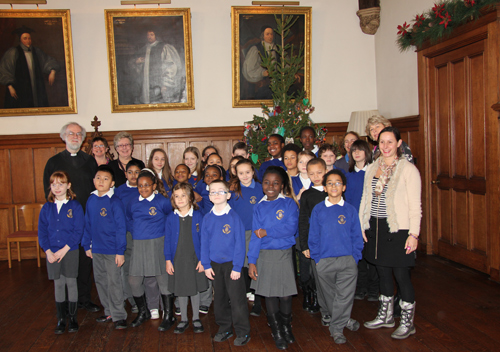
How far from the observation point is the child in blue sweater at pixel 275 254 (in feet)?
10.2

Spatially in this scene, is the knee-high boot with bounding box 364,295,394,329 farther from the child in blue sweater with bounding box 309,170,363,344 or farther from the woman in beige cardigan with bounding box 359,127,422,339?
the child in blue sweater with bounding box 309,170,363,344

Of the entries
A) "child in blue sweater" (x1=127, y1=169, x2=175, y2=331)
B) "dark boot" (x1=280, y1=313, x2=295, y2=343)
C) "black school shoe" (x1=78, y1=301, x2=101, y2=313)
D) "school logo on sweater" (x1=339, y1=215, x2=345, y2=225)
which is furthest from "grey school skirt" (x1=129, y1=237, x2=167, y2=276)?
"school logo on sweater" (x1=339, y1=215, x2=345, y2=225)

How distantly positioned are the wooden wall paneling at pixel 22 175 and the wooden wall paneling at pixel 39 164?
0.15 ft

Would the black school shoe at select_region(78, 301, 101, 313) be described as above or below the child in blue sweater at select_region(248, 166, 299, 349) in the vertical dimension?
below

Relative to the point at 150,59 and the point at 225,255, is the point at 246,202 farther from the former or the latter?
the point at 150,59

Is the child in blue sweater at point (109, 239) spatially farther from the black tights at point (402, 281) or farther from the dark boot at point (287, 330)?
the black tights at point (402, 281)

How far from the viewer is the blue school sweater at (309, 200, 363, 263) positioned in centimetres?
315

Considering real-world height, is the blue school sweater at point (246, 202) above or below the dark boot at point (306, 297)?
above

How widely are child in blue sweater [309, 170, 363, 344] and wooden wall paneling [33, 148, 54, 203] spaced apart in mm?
5048

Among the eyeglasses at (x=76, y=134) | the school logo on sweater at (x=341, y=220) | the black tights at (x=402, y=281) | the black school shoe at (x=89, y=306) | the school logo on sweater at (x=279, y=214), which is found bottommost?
the black school shoe at (x=89, y=306)

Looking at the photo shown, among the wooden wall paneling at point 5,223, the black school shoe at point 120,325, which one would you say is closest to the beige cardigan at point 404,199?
the black school shoe at point 120,325

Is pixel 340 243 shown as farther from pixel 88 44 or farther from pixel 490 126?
pixel 88 44

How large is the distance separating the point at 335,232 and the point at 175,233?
137cm

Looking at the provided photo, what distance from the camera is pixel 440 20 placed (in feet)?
16.2
